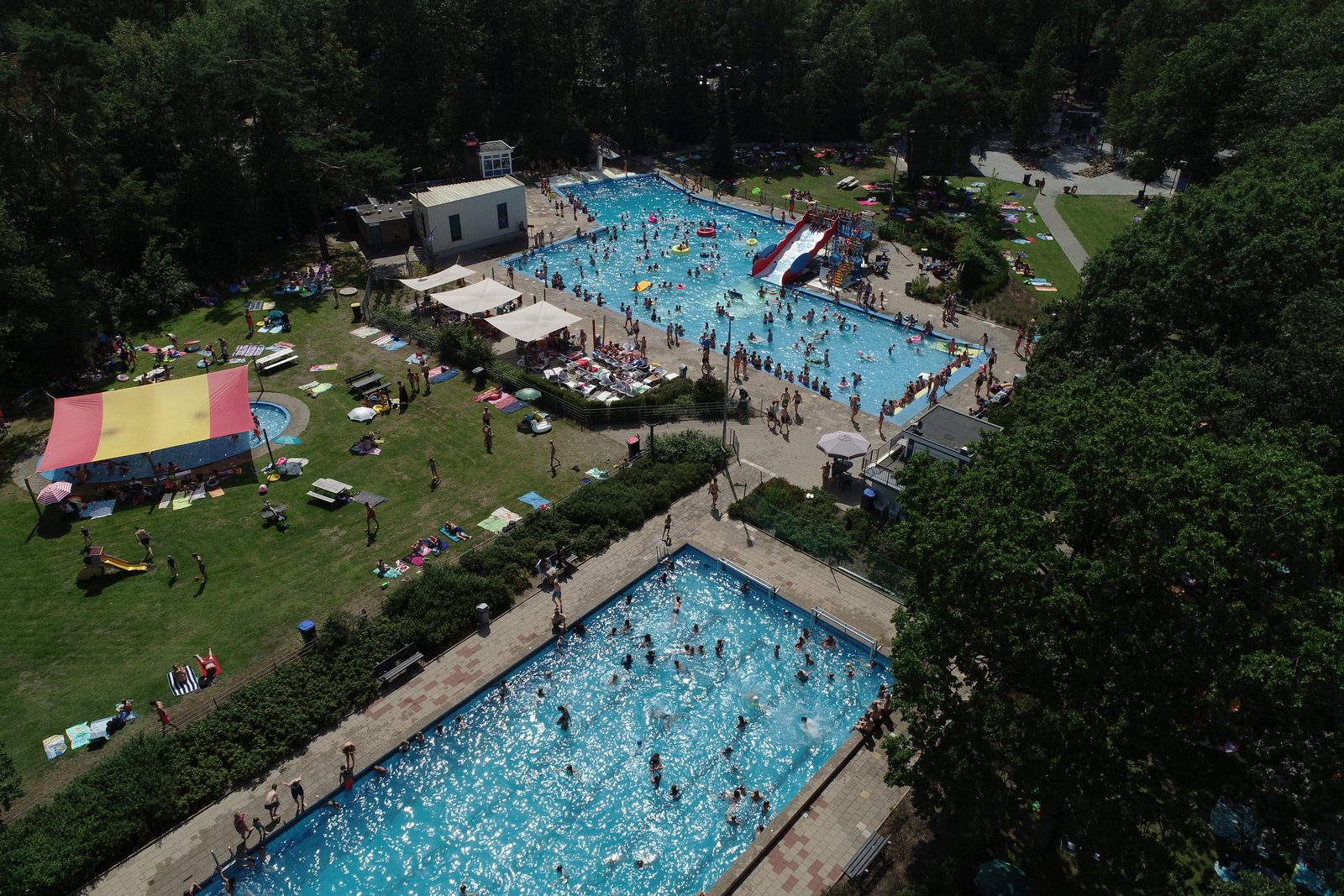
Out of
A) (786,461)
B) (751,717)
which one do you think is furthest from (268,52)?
(751,717)

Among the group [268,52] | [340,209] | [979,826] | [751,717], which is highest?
[268,52]

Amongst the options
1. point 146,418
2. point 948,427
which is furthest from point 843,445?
point 146,418

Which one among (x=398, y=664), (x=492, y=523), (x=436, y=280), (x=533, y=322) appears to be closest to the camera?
(x=398, y=664)

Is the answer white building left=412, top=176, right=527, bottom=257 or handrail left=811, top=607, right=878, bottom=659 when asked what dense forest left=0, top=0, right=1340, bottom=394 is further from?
handrail left=811, top=607, right=878, bottom=659

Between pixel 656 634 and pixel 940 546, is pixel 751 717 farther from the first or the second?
pixel 940 546

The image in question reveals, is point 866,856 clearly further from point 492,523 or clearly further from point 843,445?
point 492,523

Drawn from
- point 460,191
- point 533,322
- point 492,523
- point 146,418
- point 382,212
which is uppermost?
point 460,191

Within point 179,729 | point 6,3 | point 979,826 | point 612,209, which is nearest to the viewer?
point 979,826
